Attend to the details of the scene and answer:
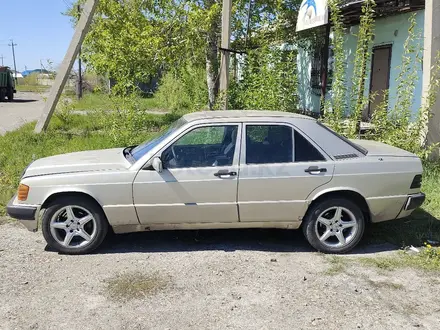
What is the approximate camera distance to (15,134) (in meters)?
11.3

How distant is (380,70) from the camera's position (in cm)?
1255

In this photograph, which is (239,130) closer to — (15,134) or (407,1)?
(407,1)

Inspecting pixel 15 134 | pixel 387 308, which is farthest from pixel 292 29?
pixel 387 308

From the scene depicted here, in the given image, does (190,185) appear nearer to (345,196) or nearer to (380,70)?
(345,196)

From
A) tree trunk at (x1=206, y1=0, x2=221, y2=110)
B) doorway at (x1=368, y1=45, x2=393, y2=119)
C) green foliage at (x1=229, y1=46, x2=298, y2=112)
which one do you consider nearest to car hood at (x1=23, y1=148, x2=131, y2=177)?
green foliage at (x1=229, y1=46, x2=298, y2=112)

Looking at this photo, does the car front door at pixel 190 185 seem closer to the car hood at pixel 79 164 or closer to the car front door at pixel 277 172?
the car front door at pixel 277 172

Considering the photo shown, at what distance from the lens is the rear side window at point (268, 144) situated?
14.8 feet

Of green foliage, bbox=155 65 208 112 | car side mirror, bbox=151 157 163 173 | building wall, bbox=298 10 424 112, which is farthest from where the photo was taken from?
green foliage, bbox=155 65 208 112

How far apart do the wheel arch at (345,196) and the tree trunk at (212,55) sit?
7151 mm

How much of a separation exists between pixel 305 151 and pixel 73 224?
259 cm

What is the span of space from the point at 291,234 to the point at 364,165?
1.29 meters

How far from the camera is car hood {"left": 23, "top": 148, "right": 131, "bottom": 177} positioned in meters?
4.49

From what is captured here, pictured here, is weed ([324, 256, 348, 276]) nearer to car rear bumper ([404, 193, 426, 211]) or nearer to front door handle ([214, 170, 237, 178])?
car rear bumper ([404, 193, 426, 211])

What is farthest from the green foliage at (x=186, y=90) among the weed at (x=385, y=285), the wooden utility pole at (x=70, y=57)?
the weed at (x=385, y=285)
